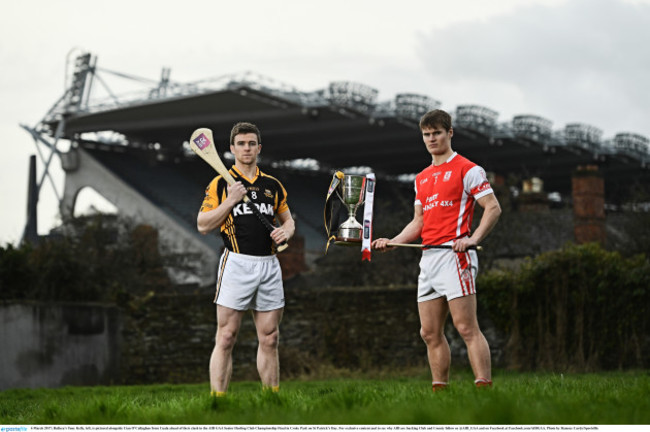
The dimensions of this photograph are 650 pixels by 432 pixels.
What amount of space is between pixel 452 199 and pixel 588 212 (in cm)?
2524

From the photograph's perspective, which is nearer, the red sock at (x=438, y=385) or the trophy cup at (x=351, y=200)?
the red sock at (x=438, y=385)

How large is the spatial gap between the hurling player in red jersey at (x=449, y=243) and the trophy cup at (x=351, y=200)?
7.4 inches

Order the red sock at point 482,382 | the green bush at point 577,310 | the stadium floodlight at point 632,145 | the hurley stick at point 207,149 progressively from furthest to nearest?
the stadium floodlight at point 632,145, the green bush at point 577,310, the hurley stick at point 207,149, the red sock at point 482,382

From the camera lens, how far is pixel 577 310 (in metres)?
18.4

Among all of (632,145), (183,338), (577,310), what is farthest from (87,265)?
(632,145)

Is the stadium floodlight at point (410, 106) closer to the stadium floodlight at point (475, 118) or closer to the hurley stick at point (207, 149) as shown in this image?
the stadium floodlight at point (475, 118)

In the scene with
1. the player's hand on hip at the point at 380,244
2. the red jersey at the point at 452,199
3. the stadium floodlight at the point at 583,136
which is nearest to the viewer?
the red jersey at the point at 452,199

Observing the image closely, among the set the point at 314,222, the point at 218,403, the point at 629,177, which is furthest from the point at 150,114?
the point at 218,403

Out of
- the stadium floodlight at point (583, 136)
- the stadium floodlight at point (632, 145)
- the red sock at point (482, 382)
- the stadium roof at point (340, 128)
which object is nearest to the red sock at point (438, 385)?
the red sock at point (482, 382)

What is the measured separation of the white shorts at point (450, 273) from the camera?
6.64 metres

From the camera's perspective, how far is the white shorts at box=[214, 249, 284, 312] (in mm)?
7035

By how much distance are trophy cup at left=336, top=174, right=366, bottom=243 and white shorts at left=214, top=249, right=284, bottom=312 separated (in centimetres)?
58

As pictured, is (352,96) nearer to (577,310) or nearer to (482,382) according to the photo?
(577,310)

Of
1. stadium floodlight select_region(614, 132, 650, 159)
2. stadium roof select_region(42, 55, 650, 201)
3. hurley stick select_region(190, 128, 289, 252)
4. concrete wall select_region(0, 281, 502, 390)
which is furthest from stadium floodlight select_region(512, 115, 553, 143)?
hurley stick select_region(190, 128, 289, 252)
